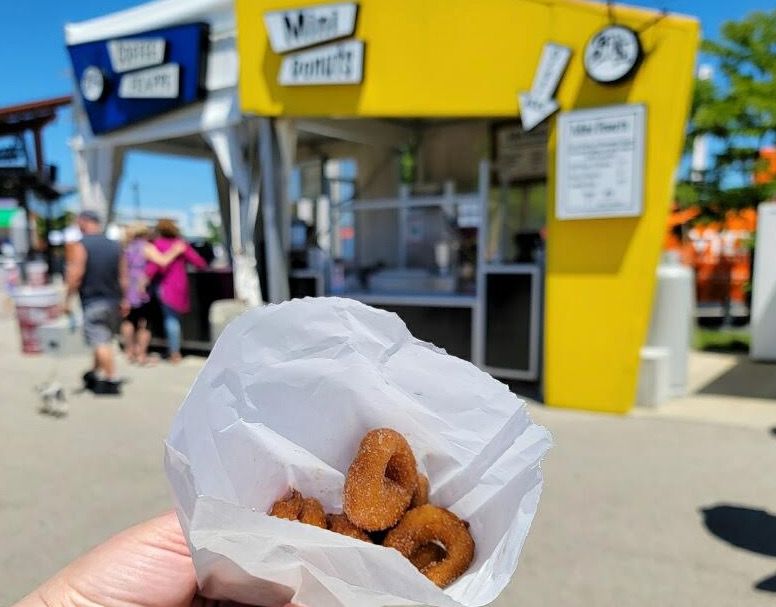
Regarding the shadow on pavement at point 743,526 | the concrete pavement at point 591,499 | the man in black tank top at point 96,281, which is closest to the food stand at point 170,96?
the man in black tank top at point 96,281

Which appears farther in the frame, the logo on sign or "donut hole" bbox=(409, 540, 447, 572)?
the logo on sign

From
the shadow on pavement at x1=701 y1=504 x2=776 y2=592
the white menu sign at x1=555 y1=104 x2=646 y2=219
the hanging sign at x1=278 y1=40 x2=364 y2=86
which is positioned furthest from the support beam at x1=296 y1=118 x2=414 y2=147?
the shadow on pavement at x1=701 y1=504 x2=776 y2=592

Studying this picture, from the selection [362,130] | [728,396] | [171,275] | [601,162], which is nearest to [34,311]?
[171,275]

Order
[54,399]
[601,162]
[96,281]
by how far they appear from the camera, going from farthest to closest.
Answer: [96,281] → [54,399] → [601,162]

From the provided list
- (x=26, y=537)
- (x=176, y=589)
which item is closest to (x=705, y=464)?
(x=176, y=589)

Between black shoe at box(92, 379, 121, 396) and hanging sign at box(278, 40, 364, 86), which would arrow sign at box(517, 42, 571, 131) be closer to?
hanging sign at box(278, 40, 364, 86)

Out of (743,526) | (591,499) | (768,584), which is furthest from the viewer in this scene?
(591,499)

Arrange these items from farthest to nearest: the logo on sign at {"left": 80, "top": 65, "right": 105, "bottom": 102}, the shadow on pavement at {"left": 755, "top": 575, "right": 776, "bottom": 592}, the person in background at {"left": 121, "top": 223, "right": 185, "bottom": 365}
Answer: the logo on sign at {"left": 80, "top": 65, "right": 105, "bottom": 102}, the person in background at {"left": 121, "top": 223, "right": 185, "bottom": 365}, the shadow on pavement at {"left": 755, "top": 575, "right": 776, "bottom": 592}

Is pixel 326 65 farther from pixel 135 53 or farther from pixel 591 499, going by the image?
pixel 591 499
